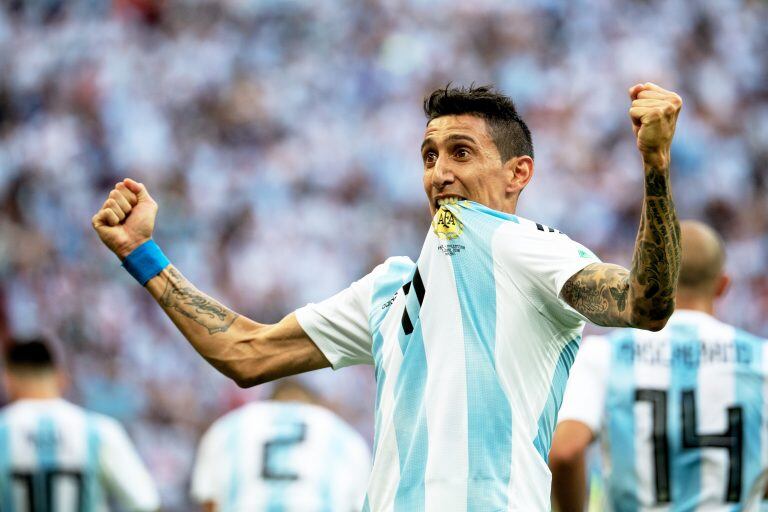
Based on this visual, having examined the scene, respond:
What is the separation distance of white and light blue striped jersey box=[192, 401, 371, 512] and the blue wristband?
2.85 meters

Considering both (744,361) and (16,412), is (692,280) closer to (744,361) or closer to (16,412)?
(744,361)

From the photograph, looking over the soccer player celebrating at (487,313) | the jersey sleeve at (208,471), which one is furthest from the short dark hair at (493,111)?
the jersey sleeve at (208,471)

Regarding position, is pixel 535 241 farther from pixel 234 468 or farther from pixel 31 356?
pixel 31 356

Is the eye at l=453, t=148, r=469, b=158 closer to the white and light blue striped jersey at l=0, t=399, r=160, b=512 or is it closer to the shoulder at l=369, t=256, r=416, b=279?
the shoulder at l=369, t=256, r=416, b=279

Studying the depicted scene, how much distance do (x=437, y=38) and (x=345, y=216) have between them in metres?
2.80

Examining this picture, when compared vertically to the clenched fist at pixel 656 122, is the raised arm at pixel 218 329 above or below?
below

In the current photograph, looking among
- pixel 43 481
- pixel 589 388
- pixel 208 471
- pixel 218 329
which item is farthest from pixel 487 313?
pixel 43 481

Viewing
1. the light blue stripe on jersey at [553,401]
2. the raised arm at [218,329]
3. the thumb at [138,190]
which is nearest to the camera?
the light blue stripe on jersey at [553,401]

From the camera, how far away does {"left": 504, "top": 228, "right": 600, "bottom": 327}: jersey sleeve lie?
2740mm

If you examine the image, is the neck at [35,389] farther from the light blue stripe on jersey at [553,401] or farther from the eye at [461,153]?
the light blue stripe on jersey at [553,401]

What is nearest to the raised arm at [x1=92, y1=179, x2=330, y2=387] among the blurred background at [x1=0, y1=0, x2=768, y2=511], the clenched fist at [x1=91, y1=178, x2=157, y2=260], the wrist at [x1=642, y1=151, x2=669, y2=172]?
the clenched fist at [x1=91, y1=178, x2=157, y2=260]

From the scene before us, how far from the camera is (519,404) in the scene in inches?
111

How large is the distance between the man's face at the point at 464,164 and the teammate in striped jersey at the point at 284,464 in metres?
3.24

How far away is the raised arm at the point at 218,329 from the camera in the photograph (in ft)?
11.1
